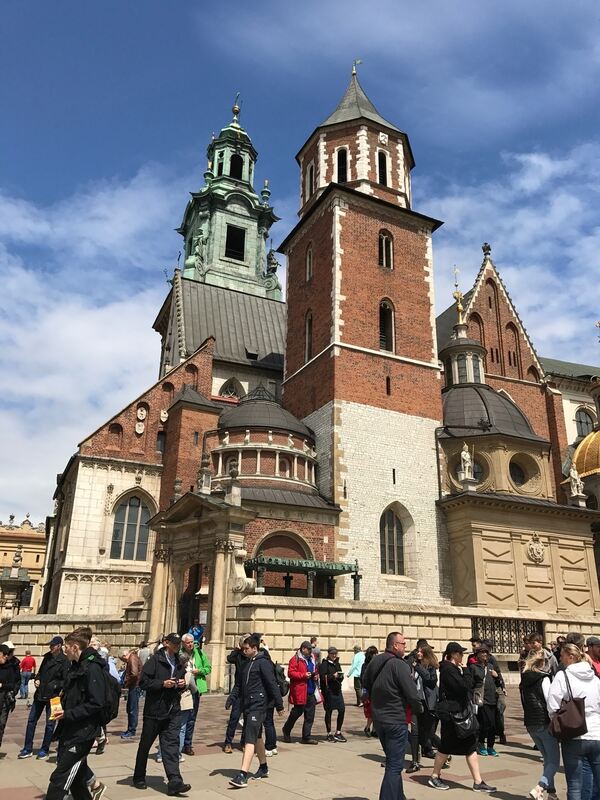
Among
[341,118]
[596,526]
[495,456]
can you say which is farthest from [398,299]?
[596,526]

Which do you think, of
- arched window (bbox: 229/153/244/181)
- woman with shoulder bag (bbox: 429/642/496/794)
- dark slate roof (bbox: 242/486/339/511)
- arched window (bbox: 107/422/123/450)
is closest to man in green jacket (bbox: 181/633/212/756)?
woman with shoulder bag (bbox: 429/642/496/794)

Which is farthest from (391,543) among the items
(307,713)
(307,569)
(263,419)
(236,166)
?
(236,166)

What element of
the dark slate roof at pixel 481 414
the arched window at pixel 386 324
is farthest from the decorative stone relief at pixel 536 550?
the arched window at pixel 386 324

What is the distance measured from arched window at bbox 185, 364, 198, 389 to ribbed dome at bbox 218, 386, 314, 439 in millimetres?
3293

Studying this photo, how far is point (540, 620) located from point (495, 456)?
9795 millimetres

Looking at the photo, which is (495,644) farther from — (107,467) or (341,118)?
(341,118)

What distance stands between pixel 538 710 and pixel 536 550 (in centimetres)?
Answer: 2010

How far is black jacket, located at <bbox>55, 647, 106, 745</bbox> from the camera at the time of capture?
603cm

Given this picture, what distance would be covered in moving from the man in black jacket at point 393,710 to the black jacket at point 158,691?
2303 mm

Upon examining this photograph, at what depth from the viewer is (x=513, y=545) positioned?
26422 mm

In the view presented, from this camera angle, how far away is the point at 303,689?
1040 centimetres

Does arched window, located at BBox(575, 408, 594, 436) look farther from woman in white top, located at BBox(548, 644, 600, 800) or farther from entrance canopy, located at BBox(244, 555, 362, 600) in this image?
woman in white top, located at BBox(548, 644, 600, 800)

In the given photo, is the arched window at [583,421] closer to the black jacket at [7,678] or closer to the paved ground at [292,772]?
the paved ground at [292,772]

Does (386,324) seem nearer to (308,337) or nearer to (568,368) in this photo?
(308,337)
